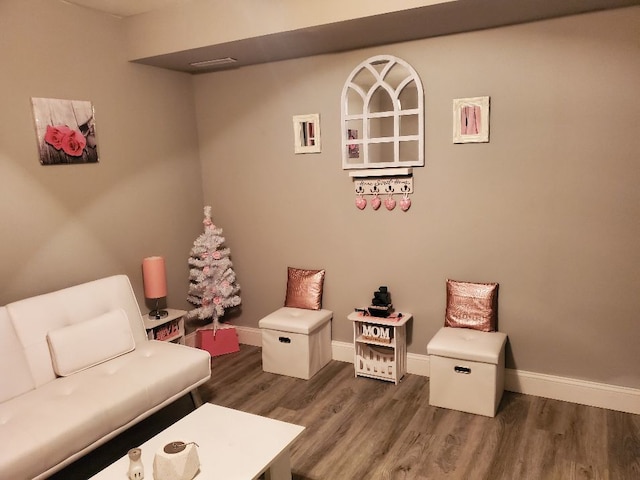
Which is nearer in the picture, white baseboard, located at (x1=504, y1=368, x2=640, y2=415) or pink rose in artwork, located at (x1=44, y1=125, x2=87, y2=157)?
white baseboard, located at (x1=504, y1=368, x2=640, y2=415)

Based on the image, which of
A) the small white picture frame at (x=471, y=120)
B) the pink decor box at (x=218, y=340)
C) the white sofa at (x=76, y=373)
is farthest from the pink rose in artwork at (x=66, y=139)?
the small white picture frame at (x=471, y=120)

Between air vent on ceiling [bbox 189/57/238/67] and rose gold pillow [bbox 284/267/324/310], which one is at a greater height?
air vent on ceiling [bbox 189/57/238/67]

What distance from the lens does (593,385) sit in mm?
2877

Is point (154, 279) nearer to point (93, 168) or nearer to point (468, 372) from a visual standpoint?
point (93, 168)

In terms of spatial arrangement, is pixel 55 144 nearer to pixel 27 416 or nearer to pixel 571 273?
pixel 27 416

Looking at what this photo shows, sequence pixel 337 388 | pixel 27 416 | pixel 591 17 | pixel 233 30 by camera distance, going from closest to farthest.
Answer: pixel 27 416 < pixel 591 17 < pixel 233 30 < pixel 337 388

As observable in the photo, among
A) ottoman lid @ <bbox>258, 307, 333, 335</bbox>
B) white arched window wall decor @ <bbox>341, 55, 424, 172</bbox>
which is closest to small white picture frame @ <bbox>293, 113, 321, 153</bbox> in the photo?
white arched window wall decor @ <bbox>341, 55, 424, 172</bbox>

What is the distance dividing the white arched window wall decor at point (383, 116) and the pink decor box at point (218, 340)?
167 cm

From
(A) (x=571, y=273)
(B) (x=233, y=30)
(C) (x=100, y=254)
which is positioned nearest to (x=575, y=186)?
(A) (x=571, y=273)

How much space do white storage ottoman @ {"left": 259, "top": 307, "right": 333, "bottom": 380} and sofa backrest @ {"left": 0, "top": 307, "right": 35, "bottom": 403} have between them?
4.88 feet

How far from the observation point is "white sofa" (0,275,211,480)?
6.73 ft

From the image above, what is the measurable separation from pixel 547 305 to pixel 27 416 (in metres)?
2.85

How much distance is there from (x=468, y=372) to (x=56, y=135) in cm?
286

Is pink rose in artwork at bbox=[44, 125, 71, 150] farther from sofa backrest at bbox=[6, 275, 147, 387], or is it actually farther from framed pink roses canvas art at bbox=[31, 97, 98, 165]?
sofa backrest at bbox=[6, 275, 147, 387]
